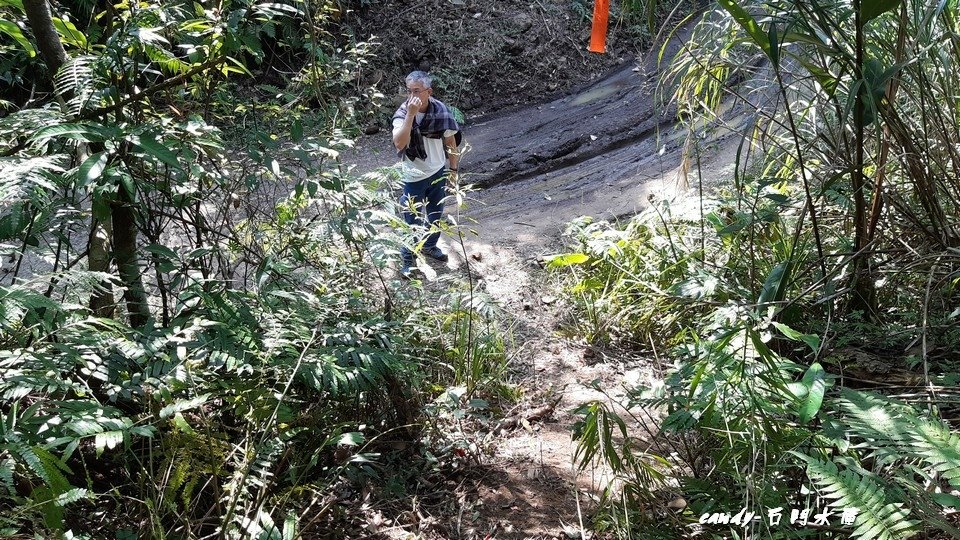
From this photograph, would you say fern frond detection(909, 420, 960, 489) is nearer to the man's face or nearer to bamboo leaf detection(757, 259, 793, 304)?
bamboo leaf detection(757, 259, 793, 304)

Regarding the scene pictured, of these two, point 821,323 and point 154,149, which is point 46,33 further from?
point 821,323

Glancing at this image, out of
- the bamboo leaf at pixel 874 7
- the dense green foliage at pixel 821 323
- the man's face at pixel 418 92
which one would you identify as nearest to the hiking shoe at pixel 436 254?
the man's face at pixel 418 92

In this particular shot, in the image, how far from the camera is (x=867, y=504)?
181 cm

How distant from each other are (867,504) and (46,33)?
3199mm

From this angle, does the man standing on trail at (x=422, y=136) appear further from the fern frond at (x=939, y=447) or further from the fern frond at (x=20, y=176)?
the fern frond at (x=939, y=447)

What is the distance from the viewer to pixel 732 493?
2312mm

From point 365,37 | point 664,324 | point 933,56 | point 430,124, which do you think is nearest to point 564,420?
point 664,324

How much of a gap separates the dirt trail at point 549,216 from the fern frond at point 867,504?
88 centimetres

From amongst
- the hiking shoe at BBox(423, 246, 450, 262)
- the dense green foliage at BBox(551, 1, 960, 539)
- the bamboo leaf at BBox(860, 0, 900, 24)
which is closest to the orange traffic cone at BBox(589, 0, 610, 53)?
the dense green foliage at BBox(551, 1, 960, 539)

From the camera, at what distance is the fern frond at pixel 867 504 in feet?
5.72

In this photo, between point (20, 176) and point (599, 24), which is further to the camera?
point (599, 24)

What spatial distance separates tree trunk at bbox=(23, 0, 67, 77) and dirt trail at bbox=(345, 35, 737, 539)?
173cm

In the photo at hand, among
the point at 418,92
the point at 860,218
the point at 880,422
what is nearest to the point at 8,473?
the point at 880,422

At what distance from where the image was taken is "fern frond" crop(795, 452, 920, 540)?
174 cm
